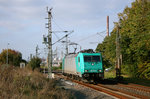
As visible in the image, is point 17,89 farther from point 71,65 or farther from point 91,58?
point 71,65

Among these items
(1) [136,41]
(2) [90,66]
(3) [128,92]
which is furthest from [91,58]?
(1) [136,41]

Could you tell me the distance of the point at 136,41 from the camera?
27.0m

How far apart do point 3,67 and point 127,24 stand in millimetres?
21294

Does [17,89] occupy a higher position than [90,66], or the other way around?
[90,66]

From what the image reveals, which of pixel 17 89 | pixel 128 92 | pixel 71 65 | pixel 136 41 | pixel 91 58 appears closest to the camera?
pixel 17 89

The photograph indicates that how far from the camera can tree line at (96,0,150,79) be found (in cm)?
2603

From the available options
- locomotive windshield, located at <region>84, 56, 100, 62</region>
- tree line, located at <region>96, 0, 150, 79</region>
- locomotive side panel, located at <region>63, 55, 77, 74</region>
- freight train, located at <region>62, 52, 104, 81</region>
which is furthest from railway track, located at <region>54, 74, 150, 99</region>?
tree line, located at <region>96, 0, 150, 79</region>

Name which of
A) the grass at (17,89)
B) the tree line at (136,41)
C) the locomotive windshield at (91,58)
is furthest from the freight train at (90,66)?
the grass at (17,89)

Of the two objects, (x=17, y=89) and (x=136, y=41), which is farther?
(x=136, y=41)

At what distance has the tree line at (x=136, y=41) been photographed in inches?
1025

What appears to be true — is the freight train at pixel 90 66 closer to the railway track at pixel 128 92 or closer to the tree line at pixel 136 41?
the railway track at pixel 128 92

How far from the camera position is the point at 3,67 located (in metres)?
12.0

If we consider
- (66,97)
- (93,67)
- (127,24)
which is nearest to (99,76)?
(93,67)

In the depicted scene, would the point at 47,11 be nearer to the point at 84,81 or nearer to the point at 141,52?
the point at 84,81
